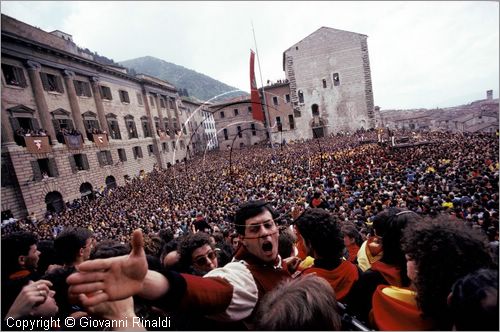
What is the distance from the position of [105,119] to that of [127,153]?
3.89m

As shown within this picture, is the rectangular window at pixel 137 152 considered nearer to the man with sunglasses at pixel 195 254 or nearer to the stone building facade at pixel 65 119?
the stone building facade at pixel 65 119

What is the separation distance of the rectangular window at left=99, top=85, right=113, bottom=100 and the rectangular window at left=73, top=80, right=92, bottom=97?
144cm

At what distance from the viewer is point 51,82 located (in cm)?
2078

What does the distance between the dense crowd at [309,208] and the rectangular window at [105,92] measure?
12.1 meters

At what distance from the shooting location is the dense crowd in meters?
2.22

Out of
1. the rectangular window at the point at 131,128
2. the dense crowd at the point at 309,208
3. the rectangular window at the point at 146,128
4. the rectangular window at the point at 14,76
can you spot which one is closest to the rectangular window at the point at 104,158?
the rectangular window at the point at 131,128

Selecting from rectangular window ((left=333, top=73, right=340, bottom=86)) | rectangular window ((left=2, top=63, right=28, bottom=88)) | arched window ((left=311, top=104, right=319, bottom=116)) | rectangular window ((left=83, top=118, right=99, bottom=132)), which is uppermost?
Answer: rectangular window ((left=2, top=63, right=28, bottom=88))

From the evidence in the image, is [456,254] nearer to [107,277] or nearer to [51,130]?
[107,277]

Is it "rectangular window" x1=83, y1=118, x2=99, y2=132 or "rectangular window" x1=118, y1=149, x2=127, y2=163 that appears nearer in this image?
"rectangular window" x1=83, y1=118, x2=99, y2=132

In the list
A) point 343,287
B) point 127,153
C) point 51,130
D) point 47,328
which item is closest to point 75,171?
point 51,130

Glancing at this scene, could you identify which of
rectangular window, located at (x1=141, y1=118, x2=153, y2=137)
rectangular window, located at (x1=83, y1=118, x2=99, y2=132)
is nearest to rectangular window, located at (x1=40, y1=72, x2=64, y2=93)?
rectangular window, located at (x1=83, y1=118, x2=99, y2=132)

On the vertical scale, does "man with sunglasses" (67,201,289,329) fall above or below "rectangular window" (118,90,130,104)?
below

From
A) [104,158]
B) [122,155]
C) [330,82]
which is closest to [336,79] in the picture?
[330,82]

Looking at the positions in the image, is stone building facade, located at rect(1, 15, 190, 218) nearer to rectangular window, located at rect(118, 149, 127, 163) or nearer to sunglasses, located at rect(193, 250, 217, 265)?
rectangular window, located at rect(118, 149, 127, 163)
